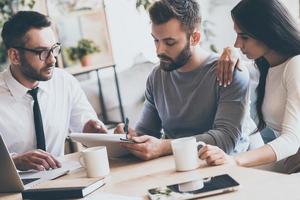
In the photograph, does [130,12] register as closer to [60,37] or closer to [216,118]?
[60,37]

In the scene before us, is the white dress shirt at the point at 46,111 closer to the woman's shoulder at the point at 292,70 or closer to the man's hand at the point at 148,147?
the man's hand at the point at 148,147

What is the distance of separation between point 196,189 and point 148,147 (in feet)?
1.57

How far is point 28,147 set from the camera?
7.50 feet

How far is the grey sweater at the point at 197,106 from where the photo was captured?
1.83 m

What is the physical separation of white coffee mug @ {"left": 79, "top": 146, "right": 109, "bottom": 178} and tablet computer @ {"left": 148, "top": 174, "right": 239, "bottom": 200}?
0.33 m

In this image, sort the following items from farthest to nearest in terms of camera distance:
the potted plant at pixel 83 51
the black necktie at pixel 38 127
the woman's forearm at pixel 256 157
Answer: the potted plant at pixel 83 51, the black necktie at pixel 38 127, the woman's forearm at pixel 256 157

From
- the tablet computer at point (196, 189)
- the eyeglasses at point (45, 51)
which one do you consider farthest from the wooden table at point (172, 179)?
the eyeglasses at point (45, 51)

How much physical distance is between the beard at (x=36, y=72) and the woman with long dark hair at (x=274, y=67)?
0.91 m

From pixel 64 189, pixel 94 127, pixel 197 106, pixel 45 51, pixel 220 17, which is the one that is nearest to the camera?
pixel 64 189

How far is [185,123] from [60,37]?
1981 millimetres

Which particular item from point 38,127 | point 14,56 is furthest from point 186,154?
point 14,56

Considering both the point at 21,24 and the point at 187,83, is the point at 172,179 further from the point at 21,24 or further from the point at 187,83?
the point at 21,24

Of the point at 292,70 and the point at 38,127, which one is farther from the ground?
the point at 292,70

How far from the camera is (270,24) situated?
1.81 metres
